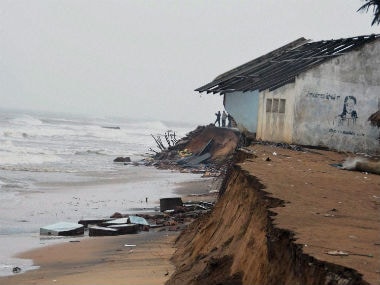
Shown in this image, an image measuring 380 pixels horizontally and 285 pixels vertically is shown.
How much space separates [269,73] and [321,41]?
130 inches

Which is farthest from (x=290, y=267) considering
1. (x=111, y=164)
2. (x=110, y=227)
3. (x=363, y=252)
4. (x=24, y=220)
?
(x=111, y=164)

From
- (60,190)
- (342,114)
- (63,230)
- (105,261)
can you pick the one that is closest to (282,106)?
(342,114)

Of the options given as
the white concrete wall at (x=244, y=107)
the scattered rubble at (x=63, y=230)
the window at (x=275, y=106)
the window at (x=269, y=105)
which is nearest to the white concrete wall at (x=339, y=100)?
the window at (x=275, y=106)

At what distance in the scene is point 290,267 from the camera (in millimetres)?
5723

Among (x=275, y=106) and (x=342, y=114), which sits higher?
(x=275, y=106)

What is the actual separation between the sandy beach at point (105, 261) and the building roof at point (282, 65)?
674 centimetres

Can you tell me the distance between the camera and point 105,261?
12.8 metres

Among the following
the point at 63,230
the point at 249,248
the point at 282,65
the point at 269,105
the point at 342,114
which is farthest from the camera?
the point at 282,65

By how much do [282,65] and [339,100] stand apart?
121 inches

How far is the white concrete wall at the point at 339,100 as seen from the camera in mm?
20359

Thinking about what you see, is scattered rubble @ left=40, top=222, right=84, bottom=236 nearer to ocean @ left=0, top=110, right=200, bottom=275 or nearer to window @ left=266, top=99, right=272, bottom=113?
ocean @ left=0, top=110, right=200, bottom=275

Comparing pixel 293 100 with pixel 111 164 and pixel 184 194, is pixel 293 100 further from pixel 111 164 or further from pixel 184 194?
pixel 111 164

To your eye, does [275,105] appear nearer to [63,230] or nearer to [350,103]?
[350,103]

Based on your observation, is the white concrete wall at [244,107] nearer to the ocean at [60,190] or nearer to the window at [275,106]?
the window at [275,106]
